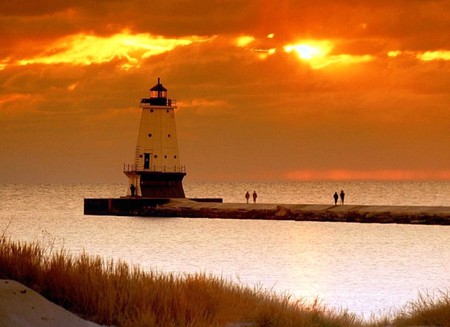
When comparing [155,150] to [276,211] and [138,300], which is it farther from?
[138,300]

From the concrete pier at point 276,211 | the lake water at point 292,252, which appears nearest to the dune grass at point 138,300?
the lake water at point 292,252

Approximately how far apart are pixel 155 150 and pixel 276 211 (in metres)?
10.9

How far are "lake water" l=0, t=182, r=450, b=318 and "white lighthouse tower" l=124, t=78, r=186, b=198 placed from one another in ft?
11.1

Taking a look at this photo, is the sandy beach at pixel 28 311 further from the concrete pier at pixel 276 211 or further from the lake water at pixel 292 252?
the concrete pier at pixel 276 211

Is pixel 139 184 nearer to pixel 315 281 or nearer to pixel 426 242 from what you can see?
pixel 426 242

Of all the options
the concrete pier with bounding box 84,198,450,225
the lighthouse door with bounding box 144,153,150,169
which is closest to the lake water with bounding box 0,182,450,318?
the concrete pier with bounding box 84,198,450,225

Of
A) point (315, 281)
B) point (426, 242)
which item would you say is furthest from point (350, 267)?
point (426, 242)

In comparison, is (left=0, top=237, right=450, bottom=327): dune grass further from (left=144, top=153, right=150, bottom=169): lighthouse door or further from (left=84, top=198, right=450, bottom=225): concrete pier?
(left=144, top=153, right=150, bottom=169): lighthouse door

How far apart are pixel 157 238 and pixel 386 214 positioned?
60.0ft

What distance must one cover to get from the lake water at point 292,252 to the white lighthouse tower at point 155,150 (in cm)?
338

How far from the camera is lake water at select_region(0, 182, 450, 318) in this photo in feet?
106

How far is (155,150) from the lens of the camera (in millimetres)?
74312

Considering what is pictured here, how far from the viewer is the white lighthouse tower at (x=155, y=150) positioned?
7406 cm

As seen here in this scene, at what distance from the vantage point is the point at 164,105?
7544 cm
